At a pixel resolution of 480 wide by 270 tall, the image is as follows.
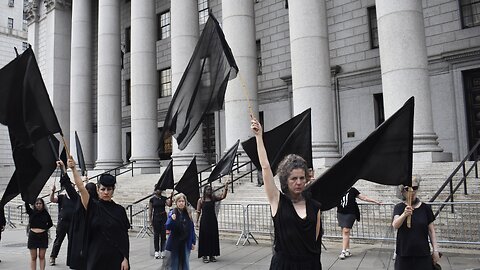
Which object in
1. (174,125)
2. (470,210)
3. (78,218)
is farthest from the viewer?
(470,210)

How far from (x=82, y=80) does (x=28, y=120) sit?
78.0 feet

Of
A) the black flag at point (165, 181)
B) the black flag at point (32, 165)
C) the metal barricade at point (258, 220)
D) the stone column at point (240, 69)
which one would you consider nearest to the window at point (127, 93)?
the stone column at point (240, 69)

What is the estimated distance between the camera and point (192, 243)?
792cm

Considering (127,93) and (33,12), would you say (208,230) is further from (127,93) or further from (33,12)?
(33,12)

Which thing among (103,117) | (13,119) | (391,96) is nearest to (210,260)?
(13,119)

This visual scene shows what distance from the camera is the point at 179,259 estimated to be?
25.2 feet

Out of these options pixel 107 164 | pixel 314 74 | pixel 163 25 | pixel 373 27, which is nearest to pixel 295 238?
pixel 314 74

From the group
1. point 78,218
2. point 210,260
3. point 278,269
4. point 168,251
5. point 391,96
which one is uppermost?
point 391,96

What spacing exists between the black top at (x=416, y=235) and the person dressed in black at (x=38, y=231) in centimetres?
681

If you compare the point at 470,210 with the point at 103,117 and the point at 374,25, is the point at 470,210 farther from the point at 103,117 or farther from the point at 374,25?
the point at 103,117

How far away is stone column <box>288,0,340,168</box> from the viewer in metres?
16.3

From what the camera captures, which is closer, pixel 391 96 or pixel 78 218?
pixel 78 218

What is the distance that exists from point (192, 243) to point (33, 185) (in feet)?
9.68

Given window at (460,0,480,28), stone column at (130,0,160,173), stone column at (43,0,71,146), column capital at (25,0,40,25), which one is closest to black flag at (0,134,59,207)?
stone column at (130,0,160,173)
